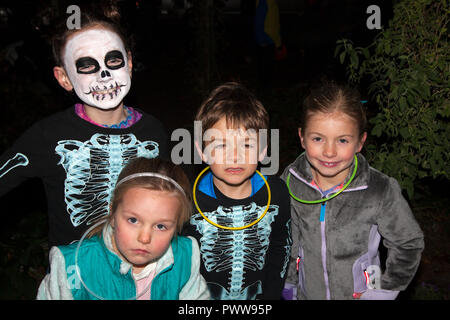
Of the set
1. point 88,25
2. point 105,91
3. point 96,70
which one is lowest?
point 105,91

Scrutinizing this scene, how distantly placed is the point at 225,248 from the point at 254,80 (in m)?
8.00

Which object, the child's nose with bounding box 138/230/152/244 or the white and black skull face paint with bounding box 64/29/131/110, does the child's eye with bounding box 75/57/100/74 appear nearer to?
the white and black skull face paint with bounding box 64/29/131/110

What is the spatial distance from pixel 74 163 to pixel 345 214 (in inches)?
58.0

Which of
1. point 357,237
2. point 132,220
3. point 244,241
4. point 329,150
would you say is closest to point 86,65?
point 132,220

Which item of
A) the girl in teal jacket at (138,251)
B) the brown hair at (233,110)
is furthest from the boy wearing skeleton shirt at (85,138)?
the brown hair at (233,110)

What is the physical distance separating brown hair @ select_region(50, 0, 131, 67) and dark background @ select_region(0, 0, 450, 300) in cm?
21

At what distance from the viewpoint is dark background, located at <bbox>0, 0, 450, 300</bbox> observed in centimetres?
377

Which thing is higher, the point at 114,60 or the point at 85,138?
the point at 114,60

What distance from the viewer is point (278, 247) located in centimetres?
227

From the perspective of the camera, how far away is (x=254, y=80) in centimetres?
980

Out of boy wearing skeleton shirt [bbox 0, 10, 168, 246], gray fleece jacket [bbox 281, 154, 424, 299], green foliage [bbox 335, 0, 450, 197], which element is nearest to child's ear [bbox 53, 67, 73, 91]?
boy wearing skeleton shirt [bbox 0, 10, 168, 246]

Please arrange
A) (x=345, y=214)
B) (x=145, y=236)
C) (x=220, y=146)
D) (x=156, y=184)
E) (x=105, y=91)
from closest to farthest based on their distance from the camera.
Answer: (x=145, y=236), (x=156, y=184), (x=220, y=146), (x=345, y=214), (x=105, y=91)

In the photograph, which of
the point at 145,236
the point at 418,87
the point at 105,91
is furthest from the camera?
the point at 418,87

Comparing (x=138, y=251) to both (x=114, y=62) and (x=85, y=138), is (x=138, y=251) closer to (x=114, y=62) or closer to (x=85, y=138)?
(x=85, y=138)
